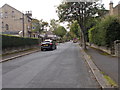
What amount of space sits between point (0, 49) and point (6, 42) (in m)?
1.45

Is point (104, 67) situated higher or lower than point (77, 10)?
lower

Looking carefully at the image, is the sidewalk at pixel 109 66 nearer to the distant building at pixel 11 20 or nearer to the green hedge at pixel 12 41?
the green hedge at pixel 12 41

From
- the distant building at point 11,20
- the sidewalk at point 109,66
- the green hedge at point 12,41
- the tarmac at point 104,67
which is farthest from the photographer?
the distant building at point 11,20

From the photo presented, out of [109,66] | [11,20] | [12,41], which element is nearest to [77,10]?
[12,41]

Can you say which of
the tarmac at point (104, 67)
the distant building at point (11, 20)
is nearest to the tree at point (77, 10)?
the tarmac at point (104, 67)

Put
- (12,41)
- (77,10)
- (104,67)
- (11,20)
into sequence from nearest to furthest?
(104,67) → (12,41) → (77,10) → (11,20)

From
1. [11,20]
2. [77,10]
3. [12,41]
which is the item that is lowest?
[12,41]

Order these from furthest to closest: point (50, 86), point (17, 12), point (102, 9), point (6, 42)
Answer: point (17, 12) → point (102, 9) → point (6, 42) → point (50, 86)

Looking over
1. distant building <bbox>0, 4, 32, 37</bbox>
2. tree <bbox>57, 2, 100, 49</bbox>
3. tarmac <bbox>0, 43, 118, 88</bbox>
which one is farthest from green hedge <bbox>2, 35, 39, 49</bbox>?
distant building <bbox>0, 4, 32, 37</bbox>

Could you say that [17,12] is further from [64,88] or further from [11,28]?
[64,88]

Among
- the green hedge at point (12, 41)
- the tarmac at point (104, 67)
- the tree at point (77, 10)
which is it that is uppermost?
the tree at point (77, 10)

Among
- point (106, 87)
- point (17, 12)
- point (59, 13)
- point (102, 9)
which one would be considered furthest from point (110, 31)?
point (17, 12)

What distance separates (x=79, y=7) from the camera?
888 inches

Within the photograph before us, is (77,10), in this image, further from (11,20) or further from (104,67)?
(11,20)
